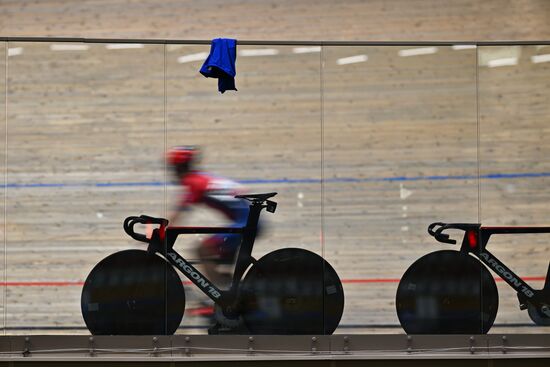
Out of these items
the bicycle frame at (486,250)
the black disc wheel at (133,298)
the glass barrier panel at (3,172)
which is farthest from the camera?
the bicycle frame at (486,250)

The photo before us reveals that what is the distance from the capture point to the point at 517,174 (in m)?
6.58

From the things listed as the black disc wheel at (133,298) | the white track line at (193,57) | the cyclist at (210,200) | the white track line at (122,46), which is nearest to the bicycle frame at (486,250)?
the cyclist at (210,200)

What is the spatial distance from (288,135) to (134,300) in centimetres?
163

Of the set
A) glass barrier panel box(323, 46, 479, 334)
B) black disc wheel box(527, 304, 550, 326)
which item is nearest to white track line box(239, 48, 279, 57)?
glass barrier panel box(323, 46, 479, 334)

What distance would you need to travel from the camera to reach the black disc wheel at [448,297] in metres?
6.56

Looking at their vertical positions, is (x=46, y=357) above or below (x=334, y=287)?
below

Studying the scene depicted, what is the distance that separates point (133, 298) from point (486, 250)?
8.46ft

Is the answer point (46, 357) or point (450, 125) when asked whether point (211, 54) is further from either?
point (46, 357)

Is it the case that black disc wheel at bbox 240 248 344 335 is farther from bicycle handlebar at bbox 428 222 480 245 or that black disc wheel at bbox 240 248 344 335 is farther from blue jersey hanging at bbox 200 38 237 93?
blue jersey hanging at bbox 200 38 237 93

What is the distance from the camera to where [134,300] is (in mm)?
6477

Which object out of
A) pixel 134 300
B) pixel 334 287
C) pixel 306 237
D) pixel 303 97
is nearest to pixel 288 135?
pixel 303 97

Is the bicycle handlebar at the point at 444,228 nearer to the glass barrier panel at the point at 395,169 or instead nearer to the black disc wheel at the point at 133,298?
the glass barrier panel at the point at 395,169

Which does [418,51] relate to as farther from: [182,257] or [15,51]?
[15,51]

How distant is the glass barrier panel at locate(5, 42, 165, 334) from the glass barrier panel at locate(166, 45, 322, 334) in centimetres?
22
